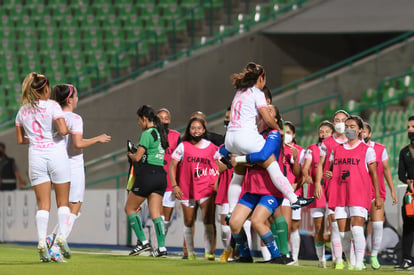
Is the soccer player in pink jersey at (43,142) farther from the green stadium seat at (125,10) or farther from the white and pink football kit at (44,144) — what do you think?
the green stadium seat at (125,10)

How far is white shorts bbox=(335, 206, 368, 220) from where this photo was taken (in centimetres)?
1208

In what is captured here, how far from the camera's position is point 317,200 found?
44.5ft

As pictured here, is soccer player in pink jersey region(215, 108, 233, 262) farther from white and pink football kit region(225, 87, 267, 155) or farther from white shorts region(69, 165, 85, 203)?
white and pink football kit region(225, 87, 267, 155)

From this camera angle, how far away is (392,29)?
25344 mm

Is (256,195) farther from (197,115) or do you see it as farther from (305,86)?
(305,86)

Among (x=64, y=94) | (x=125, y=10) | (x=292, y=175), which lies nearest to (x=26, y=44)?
(x=125, y=10)

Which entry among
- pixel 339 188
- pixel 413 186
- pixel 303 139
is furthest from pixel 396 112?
pixel 339 188

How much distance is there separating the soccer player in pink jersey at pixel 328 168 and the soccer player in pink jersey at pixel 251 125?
4.96 feet

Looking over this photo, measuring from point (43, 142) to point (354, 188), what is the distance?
12.3 ft

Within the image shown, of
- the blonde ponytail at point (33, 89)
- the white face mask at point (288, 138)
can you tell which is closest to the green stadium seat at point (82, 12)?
the white face mask at point (288, 138)

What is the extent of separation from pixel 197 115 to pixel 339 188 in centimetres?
255

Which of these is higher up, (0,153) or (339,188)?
(0,153)

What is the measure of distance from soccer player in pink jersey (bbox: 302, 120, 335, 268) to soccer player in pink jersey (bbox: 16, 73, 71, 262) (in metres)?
3.57

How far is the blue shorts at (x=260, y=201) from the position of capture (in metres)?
10.9
